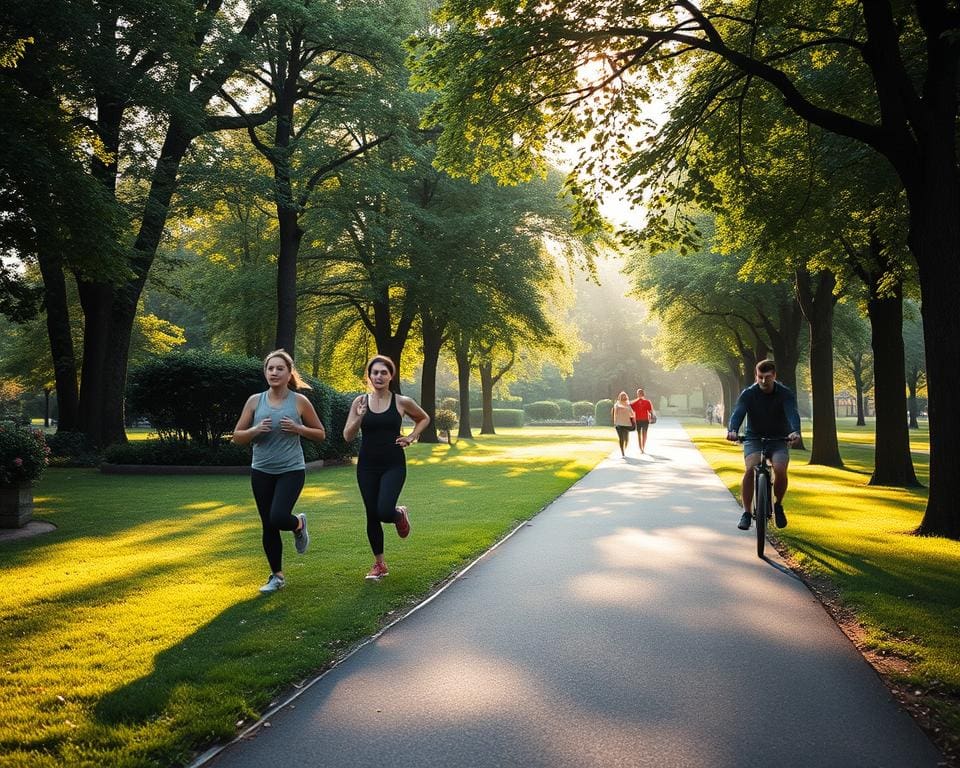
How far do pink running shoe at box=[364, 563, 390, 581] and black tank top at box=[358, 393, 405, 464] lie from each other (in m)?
0.98

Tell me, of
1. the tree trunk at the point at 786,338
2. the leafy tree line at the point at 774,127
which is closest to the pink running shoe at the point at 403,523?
the leafy tree line at the point at 774,127

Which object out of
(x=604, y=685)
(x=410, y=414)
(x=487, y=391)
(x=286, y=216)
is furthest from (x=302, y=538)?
(x=487, y=391)

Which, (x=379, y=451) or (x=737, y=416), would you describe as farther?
(x=737, y=416)

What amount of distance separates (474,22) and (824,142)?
23.1 ft

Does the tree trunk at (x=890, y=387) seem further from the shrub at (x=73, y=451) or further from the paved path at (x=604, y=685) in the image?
the shrub at (x=73, y=451)

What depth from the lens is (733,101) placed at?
39.9ft

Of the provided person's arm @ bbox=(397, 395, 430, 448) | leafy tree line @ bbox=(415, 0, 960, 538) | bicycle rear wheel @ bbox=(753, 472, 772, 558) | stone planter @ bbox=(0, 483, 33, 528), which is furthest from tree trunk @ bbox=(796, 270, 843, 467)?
stone planter @ bbox=(0, 483, 33, 528)

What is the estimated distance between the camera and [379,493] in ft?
22.7

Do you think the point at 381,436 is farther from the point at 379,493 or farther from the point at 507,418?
the point at 507,418

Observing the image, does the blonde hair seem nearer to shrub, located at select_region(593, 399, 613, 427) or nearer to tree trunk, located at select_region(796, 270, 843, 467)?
tree trunk, located at select_region(796, 270, 843, 467)

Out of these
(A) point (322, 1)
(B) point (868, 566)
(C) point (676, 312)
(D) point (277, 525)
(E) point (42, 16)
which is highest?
(A) point (322, 1)

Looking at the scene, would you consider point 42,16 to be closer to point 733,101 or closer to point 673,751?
point 733,101

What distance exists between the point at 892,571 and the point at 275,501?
5.88m

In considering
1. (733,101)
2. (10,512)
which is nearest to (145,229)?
(10,512)
